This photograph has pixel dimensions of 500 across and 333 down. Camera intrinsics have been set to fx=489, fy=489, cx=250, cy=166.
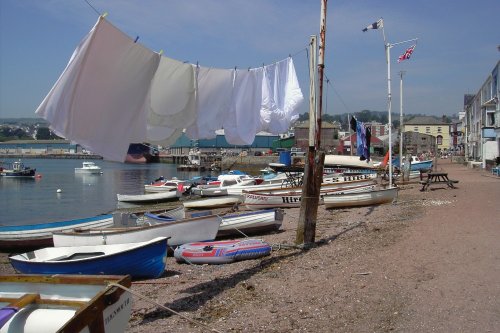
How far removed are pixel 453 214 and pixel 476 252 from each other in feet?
21.5

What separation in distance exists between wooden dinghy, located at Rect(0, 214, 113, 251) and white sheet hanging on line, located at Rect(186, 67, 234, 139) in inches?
383

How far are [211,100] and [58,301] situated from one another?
574cm

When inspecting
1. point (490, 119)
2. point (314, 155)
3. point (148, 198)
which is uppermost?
point (490, 119)

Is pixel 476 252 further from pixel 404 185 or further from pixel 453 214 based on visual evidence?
pixel 404 185

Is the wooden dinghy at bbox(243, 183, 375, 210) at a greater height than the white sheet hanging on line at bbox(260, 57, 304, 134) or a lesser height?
lesser

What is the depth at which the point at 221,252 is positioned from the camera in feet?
43.3

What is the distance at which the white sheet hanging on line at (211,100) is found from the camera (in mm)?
10547

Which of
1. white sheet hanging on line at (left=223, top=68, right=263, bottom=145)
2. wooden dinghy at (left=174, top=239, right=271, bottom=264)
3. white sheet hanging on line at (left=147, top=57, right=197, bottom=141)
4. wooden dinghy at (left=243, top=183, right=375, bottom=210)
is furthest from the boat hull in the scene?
wooden dinghy at (left=243, top=183, right=375, bottom=210)

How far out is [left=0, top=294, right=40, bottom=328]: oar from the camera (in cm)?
602

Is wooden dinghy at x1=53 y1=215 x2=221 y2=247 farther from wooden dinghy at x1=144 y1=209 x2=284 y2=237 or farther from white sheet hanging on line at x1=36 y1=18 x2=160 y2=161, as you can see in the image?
white sheet hanging on line at x1=36 y1=18 x2=160 y2=161

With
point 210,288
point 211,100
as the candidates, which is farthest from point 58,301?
point 211,100

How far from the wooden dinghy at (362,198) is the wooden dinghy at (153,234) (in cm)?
969

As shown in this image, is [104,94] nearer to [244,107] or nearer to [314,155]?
[244,107]

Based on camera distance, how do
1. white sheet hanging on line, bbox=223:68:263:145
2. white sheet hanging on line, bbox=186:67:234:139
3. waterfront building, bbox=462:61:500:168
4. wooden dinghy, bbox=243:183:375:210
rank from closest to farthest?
white sheet hanging on line, bbox=186:67:234:139 → white sheet hanging on line, bbox=223:68:263:145 → wooden dinghy, bbox=243:183:375:210 → waterfront building, bbox=462:61:500:168
